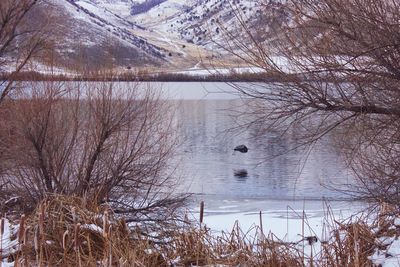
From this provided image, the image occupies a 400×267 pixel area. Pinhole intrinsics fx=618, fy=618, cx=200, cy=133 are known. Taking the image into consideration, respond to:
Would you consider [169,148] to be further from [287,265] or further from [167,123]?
[287,265]

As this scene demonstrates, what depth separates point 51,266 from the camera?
199 inches

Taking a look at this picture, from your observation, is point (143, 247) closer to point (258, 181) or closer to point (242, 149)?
point (258, 181)

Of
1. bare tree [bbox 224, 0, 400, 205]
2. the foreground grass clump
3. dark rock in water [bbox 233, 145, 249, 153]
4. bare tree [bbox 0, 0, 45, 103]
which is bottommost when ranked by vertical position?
dark rock in water [bbox 233, 145, 249, 153]

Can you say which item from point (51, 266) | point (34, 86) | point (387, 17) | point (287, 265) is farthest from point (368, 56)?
point (34, 86)

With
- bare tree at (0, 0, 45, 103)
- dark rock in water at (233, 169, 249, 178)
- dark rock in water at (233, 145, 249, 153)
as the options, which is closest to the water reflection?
dark rock in water at (233, 169, 249, 178)

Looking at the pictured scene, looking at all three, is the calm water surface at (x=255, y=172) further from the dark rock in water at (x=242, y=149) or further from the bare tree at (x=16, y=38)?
the bare tree at (x=16, y=38)

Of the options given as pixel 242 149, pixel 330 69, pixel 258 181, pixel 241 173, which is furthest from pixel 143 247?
pixel 242 149

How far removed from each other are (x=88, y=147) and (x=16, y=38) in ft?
9.37

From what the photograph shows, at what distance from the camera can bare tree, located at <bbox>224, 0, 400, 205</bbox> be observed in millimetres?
6371

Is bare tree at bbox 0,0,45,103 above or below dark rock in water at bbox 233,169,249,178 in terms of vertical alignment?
above

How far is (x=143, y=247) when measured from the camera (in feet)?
18.4

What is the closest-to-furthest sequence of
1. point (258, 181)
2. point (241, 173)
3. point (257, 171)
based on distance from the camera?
point (258, 181), point (241, 173), point (257, 171)

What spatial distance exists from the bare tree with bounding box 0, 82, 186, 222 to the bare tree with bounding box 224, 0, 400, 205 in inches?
156

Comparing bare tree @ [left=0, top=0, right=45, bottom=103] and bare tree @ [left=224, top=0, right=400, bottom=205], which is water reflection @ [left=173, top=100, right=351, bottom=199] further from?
bare tree @ [left=224, top=0, right=400, bottom=205]
